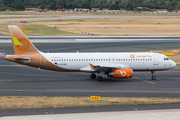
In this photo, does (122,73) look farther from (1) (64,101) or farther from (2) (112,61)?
(1) (64,101)

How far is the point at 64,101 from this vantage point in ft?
91.9

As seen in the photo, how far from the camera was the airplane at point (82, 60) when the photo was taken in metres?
39.2

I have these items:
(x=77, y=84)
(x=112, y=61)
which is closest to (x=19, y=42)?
(x=77, y=84)

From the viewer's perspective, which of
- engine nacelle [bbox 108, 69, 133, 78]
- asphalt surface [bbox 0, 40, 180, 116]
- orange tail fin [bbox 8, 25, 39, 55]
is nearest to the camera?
asphalt surface [bbox 0, 40, 180, 116]

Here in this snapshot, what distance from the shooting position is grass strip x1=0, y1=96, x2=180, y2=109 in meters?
26.3

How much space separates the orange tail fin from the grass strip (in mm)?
11482

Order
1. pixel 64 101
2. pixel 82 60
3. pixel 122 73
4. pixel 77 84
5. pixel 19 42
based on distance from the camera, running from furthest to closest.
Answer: pixel 82 60 → pixel 19 42 → pixel 122 73 → pixel 77 84 → pixel 64 101

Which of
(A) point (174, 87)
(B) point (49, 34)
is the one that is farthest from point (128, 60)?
(B) point (49, 34)

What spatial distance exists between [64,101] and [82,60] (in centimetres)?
1328

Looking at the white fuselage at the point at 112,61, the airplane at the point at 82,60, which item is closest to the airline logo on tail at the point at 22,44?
the airplane at the point at 82,60

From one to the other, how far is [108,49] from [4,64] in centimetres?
2630

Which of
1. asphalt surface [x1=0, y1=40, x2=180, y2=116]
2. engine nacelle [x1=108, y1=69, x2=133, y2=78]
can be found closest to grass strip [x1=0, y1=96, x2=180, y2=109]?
asphalt surface [x1=0, y1=40, x2=180, y2=116]

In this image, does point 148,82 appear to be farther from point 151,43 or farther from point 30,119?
point 151,43

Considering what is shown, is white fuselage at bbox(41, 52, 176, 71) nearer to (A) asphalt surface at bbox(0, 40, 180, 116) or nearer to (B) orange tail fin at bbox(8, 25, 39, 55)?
(A) asphalt surface at bbox(0, 40, 180, 116)
